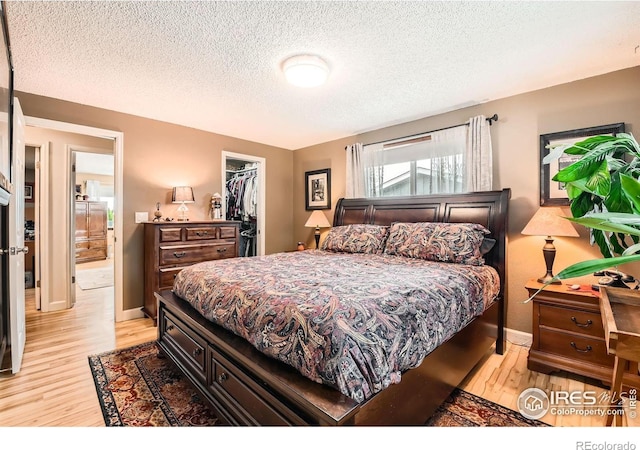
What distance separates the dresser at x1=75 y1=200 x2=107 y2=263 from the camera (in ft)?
24.6

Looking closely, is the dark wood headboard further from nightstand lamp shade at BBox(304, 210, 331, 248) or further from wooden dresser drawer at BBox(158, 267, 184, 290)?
wooden dresser drawer at BBox(158, 267, 184, 290)

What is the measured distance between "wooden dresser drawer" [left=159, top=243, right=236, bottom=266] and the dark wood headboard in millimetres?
1546

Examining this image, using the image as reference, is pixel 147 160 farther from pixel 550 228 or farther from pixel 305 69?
pixel 550 228

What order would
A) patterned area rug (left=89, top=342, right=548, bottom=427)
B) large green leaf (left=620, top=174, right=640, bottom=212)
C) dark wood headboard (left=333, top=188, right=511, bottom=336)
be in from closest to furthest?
large green leaf (left=620, top=174, right=640, bottom=212) < patterned area rug (left=89, top=342, right=548, bottom=427) < dark wood headboard (left=333, top=188, right=511, bottom=336)

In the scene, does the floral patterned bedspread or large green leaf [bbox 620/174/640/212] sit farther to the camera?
the floral patterned bedspread

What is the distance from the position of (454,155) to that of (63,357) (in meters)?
4.15

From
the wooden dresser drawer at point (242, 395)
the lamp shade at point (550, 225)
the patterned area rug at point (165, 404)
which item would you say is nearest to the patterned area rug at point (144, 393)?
the patterned area rug at point (165, 404)

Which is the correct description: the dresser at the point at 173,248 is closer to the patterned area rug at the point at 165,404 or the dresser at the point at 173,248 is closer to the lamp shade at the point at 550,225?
the patterned area rug at the point at 165,404

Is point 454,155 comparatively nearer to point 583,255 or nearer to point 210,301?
point 583,255

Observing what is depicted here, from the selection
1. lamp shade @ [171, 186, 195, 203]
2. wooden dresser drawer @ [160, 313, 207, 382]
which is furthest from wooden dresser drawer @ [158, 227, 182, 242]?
wooden dresser drawer @ [160, 313, 207, 382]

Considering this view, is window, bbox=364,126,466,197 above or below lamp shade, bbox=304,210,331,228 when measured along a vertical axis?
above

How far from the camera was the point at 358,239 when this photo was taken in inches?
130

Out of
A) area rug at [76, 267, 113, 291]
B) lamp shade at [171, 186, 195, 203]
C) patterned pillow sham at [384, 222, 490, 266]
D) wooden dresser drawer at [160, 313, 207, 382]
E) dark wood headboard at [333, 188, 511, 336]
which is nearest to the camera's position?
wooden dresser drawer at [160, 313, 207, 382]
